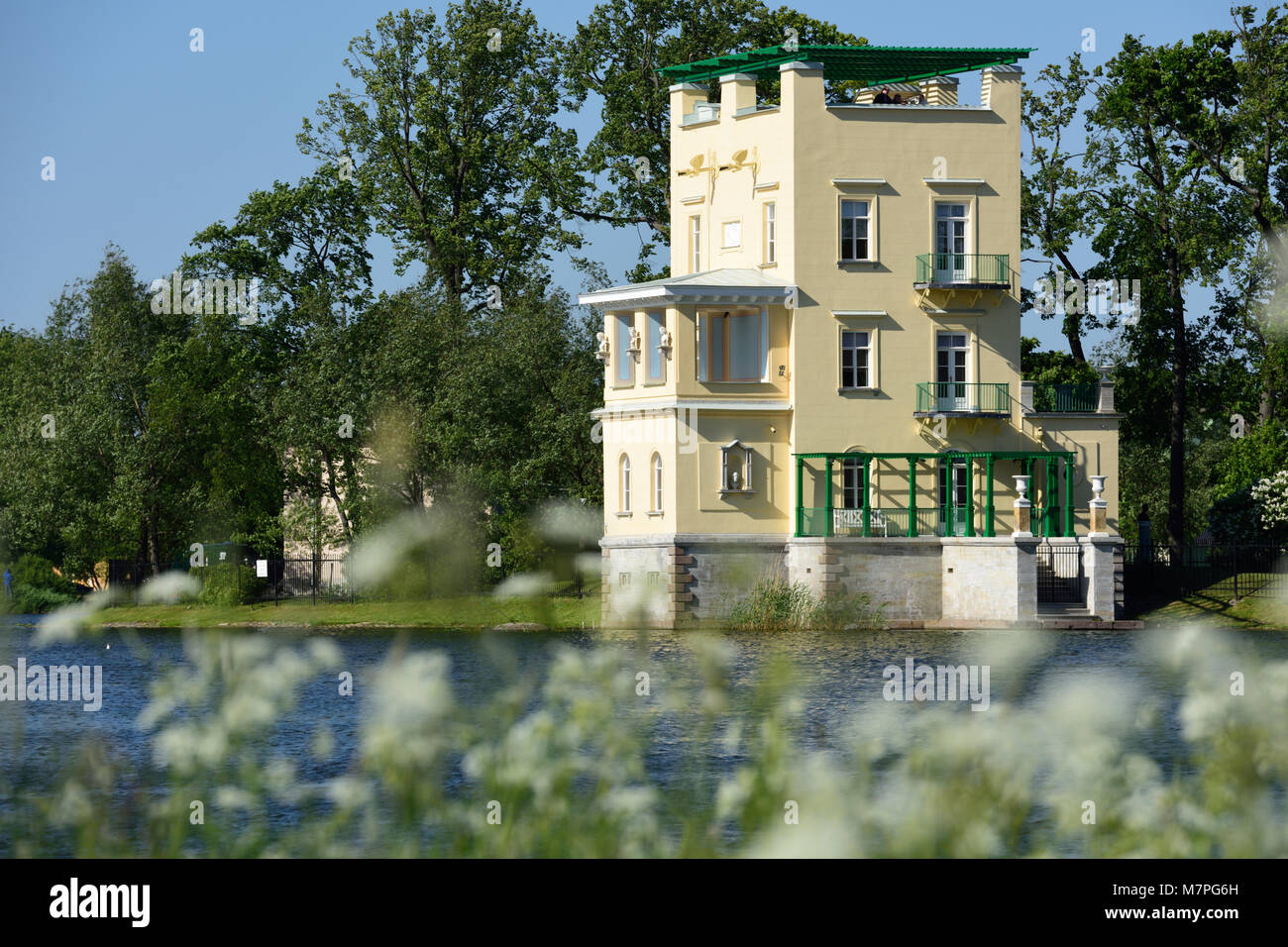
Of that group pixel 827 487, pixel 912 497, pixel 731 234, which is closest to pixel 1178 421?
pixel 912 497

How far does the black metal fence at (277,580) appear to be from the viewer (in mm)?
64062

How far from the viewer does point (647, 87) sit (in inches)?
2923

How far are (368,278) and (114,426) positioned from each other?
14069 millimetres

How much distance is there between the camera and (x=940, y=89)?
63875 mm

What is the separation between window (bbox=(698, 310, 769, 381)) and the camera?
58.4 meters

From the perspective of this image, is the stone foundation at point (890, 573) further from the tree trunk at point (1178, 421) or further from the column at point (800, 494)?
the tree trunk at point (1178, 421)

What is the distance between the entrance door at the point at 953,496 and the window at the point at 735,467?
21.0ft

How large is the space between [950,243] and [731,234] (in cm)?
741
